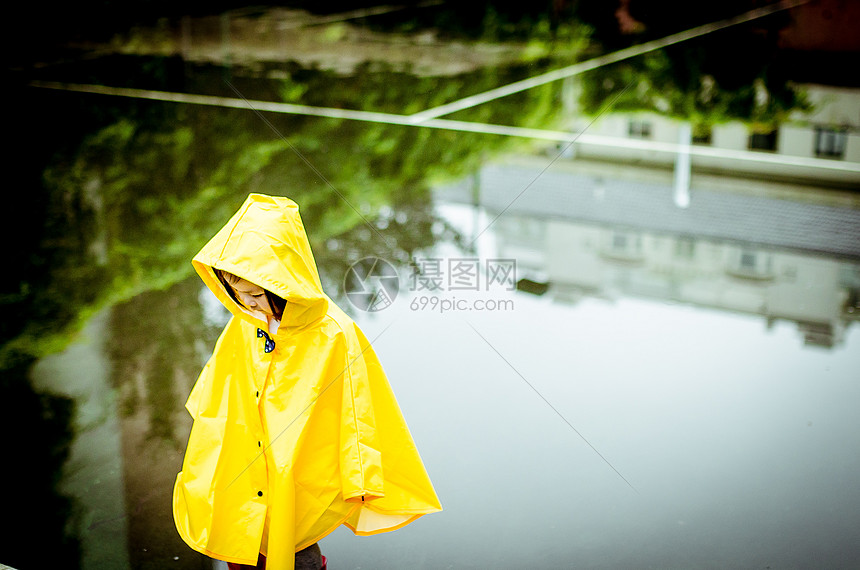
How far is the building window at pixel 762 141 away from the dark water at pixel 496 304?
0.22 ft

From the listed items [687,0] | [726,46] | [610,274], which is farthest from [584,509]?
[687,0]

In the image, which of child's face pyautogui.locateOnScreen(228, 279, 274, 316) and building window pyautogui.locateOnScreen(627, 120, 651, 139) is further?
building window pyautogui.locateOnScreen(627, 120, 651, 139)

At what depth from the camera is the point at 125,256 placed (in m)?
6.64

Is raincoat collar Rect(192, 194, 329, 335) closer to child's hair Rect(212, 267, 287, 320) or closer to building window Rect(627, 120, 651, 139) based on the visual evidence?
child's hair Rect(212, 267, 287, 320)

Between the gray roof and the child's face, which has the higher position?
the child's face

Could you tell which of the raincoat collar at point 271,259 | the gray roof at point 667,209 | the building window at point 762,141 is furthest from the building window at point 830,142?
the raincoat collar at point 271,259

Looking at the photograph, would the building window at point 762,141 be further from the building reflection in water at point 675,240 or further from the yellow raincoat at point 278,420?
the yellow raincoat at point 278,420

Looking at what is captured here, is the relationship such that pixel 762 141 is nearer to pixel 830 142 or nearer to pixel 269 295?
pixel 830 142

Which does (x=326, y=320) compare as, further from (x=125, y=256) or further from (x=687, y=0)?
(x=687, y=0)

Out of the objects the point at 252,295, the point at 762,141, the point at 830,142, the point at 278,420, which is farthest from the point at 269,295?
the point at 830,142

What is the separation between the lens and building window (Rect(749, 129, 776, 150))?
9.59 meters

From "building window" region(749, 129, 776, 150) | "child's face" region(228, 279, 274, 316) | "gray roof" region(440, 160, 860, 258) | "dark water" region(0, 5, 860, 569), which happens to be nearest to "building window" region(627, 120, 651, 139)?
"dark water" region(0, 5, 860, 569)

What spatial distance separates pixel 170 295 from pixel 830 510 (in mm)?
4307

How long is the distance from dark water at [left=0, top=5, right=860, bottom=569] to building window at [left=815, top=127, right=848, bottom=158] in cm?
4
